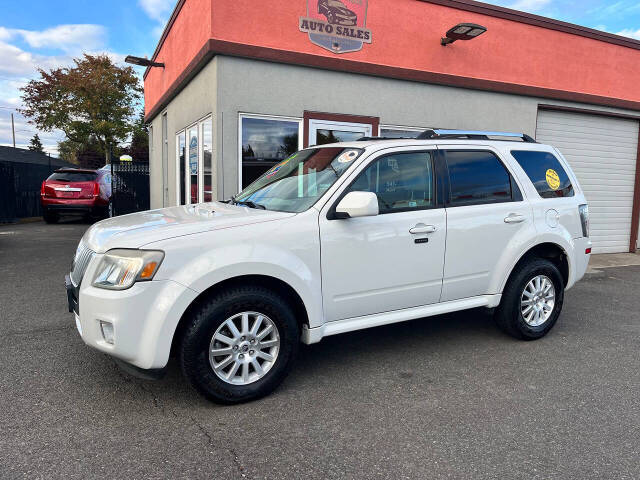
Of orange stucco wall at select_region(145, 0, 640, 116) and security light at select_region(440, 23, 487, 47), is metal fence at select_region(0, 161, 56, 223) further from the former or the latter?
security light at select_region(440, 23, 487, 47)

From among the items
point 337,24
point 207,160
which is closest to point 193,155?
point 207,160

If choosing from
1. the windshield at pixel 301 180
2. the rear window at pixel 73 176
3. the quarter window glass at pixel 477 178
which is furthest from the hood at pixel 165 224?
the rear window at pixel 73 176

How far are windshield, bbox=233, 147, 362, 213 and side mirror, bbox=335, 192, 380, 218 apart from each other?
0.30 meters

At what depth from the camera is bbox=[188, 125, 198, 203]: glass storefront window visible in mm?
9325

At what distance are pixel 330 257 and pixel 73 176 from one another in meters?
14.2

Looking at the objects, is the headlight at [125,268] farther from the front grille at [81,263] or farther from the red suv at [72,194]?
the red suv at [72,194]

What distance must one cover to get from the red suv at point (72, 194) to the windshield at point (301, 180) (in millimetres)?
12282

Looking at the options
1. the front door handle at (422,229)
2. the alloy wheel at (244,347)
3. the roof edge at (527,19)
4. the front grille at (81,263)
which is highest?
the roof edge at (527,19)

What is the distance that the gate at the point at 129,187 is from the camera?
593 inches

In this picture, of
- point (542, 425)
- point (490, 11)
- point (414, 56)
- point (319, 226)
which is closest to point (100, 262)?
point (319, 226)

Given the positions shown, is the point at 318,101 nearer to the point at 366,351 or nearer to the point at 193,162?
the point at 193,162

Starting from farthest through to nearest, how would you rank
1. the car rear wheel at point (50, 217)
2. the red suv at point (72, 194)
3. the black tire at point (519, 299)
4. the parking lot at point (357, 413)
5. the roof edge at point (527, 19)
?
the car rear wheel at point (50, 217) → the red suv at point (72, 194) → the roof edge at point (527, 19) → the black tire at point (519, 299) → the parking lot at point (357, 413)

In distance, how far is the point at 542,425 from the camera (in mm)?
3129

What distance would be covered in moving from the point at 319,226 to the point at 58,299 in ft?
13.8
